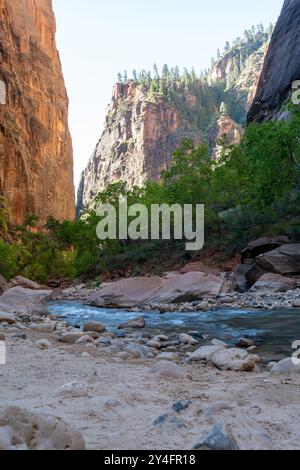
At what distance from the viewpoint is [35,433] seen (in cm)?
216

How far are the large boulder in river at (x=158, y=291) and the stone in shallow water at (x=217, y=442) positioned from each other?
→ 12.1 metres

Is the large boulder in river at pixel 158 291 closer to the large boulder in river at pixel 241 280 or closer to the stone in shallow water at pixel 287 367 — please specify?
the large boulder in river at pixel 241 280

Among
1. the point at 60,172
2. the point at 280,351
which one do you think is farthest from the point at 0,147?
the point at 280,351

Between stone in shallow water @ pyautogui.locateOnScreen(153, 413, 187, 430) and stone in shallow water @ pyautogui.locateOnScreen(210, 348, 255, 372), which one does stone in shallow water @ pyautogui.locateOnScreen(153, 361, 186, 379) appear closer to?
stone in shallow water @ pyautogui.locateOnScreen(210, 348, 255, 372)

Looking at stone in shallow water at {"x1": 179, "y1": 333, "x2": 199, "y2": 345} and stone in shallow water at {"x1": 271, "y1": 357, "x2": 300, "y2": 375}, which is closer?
stone in shallow water at {"x1": 271, "y1": 357, "x2": 300, "y2": 375}

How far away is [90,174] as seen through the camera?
5285 inches

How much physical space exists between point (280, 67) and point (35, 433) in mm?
42768

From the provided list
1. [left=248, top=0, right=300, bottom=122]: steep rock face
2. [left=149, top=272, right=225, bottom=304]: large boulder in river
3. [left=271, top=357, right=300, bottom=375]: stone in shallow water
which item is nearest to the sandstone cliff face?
[left=248, top=0, right=300, bottom=122]: steep rock face

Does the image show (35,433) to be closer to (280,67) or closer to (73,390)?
(73,390)

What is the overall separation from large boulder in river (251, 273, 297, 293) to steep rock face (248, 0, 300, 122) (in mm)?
25764

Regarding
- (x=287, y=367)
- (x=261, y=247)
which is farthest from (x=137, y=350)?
(x=261, y=247)

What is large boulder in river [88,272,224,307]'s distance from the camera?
47.7ft

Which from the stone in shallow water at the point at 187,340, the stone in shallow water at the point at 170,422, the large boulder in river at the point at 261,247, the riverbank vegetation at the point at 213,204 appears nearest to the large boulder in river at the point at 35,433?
the stone in shallow water at the point at 170,422

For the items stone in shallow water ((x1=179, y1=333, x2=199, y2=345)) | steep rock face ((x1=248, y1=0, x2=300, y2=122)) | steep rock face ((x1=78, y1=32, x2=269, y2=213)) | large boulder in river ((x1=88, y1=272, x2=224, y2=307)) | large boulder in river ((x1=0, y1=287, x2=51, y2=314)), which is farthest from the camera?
steep rock face ((x1=78, y1=32, x2=269, y2=213))
